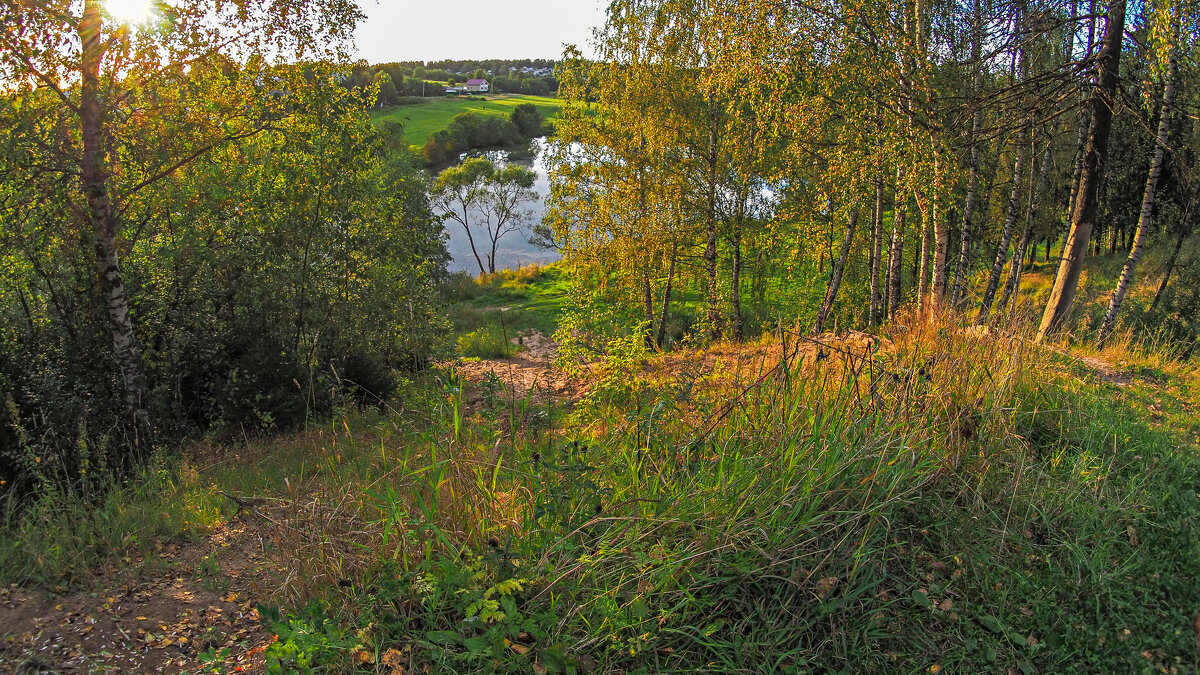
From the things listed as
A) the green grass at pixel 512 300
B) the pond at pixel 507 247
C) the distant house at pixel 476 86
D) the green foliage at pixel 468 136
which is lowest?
the green grass at pixel 512 300

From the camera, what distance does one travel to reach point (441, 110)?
78.5 m

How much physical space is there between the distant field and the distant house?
4.73m

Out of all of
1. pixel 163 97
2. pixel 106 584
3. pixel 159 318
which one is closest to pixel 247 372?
pixel 159 318

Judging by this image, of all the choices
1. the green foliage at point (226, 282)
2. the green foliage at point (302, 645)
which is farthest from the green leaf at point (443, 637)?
the green foliage at point (226, 282)

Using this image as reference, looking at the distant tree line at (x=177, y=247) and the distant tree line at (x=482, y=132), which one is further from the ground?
the distant tree line at (x=482, y=132)

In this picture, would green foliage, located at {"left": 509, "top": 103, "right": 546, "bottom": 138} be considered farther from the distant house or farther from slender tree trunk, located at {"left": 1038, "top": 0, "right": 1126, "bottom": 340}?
slender tree trunk, located at {"left": 1038, "top": 0, "right": 1126, "bottom": 340}

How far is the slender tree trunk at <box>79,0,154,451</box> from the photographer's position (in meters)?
6.21

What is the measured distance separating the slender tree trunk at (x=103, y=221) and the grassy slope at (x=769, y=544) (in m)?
3.11

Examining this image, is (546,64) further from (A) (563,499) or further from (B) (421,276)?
(A) (563,499)

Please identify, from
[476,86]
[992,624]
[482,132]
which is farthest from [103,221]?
[476,86]

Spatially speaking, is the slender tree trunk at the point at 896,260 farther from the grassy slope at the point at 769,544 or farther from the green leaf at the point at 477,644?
the green leaf at the point at 477,644

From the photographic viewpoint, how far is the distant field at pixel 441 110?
216 feet

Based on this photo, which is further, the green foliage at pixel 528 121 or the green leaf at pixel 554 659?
the green foliage at pixel 528 121

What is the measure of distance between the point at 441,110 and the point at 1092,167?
79.4 metres
